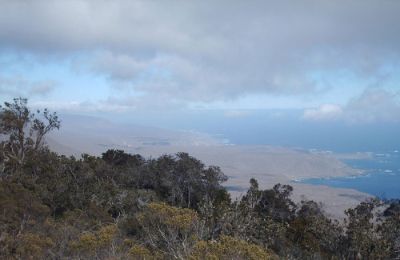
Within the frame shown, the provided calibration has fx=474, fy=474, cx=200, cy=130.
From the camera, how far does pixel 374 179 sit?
377 ft

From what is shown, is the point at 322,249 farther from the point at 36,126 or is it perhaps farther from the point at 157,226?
the point at 36,126

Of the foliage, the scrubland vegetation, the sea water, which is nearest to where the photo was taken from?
the foliage

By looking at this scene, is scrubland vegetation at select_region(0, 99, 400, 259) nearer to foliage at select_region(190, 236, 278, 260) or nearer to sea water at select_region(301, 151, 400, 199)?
foliage at select_region(190, 236, 278, 260)

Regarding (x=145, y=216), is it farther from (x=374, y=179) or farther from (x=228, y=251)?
(x=374, y=179)

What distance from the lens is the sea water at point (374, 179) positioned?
9144 cm

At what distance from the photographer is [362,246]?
1698 cm

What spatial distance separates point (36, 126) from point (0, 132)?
2.10 m

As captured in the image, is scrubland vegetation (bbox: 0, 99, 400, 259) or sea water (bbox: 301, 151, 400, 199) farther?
sea water (bbox: 301, 151, 400, 199)

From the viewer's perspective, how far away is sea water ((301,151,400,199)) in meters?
91.4

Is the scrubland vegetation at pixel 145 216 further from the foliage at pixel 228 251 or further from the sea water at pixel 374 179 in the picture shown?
the sea water at pixel 374 179

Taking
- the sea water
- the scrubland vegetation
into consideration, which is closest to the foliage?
the scrubland vegetation

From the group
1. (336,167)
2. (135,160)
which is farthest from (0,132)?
(336,167)

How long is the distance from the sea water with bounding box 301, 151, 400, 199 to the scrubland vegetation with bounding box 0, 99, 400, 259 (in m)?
54.0

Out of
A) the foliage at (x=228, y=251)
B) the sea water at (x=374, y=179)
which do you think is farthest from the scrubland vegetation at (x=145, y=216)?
the sea water at (x=374, y=179)
